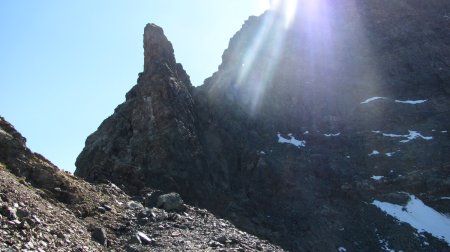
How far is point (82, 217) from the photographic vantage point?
28.7 m

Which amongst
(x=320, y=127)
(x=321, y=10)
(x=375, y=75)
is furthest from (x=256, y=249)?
(x=321, y=10)

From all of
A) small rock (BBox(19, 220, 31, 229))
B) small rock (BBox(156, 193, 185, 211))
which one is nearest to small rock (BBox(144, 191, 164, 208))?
small rock (BBox(156, 193, 185, 211))

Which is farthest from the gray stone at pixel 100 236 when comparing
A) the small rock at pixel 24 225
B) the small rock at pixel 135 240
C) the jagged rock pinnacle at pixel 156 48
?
the jagged rock pinnacle at pixel 156 48

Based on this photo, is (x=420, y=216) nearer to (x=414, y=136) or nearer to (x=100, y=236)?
(x=414, y=136)

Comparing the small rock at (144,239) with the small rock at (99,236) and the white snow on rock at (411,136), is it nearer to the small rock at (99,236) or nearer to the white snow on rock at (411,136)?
the small rock at (99,236)

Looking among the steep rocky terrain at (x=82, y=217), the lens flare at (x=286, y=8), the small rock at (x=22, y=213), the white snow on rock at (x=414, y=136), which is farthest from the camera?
the lens flare at (x=286, y=8)

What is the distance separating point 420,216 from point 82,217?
166ft

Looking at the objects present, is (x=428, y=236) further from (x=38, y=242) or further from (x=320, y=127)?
→ (x=38, y=242)

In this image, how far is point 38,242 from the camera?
757 inches

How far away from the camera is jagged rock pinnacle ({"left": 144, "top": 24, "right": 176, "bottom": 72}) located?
69.9 metres

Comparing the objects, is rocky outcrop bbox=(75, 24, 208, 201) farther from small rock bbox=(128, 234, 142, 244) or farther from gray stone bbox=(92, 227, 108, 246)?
gray stone bbox=(92, 227, 108, 246)

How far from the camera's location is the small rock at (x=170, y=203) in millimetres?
Answer: 37938

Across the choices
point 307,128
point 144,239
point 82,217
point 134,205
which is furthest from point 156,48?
point 144,239

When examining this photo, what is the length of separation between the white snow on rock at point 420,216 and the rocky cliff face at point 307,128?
0.57m
